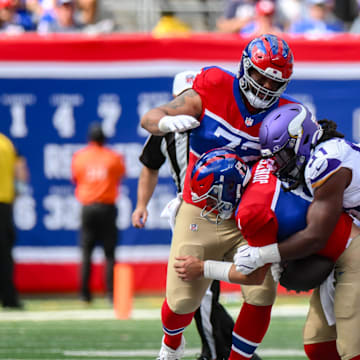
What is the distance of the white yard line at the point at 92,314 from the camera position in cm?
808

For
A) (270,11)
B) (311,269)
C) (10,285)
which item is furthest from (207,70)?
(270,11)

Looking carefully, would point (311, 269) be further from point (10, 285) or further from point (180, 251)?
point (10, 285)

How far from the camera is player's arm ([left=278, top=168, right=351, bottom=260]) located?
147 inches

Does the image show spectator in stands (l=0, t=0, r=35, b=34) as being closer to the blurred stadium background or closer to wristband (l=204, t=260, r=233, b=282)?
the blurred stadium background

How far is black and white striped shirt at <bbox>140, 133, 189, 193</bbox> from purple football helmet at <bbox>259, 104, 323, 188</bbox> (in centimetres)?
103

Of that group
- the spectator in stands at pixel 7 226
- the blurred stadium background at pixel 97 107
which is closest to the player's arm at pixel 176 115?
the spectator in stands at pixel 7 226

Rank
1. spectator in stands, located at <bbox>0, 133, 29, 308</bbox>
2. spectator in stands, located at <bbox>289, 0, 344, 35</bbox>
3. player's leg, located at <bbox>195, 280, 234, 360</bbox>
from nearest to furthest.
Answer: player's leg, located at <bbox>195, 280, 234, 360</bbox> → spectator in stands, located at <bbox>0, 133, 29, 308</bbox> → spectator in stands, located at <bbox>289, 0, 344, 35</bbox>

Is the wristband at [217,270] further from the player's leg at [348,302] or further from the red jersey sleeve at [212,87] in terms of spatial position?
the red jersey sleeve at [212,87]

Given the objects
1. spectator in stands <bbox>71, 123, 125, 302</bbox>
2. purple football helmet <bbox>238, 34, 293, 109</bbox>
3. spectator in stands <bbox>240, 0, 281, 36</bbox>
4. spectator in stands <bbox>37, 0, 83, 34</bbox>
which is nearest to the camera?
purple football helmet <bbox>238, 34, 293, 109</bbox>

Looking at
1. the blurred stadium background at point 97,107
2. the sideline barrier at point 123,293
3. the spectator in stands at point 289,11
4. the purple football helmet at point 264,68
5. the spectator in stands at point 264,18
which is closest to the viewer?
the purple football helmet at point 264,68

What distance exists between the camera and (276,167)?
157 inches

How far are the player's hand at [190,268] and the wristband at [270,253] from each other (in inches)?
15.3

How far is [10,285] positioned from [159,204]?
189 cm

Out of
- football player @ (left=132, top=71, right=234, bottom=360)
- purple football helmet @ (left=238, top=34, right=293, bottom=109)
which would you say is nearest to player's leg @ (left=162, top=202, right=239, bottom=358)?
football player @ (left=132, top=71, right=234, bottom=360)
